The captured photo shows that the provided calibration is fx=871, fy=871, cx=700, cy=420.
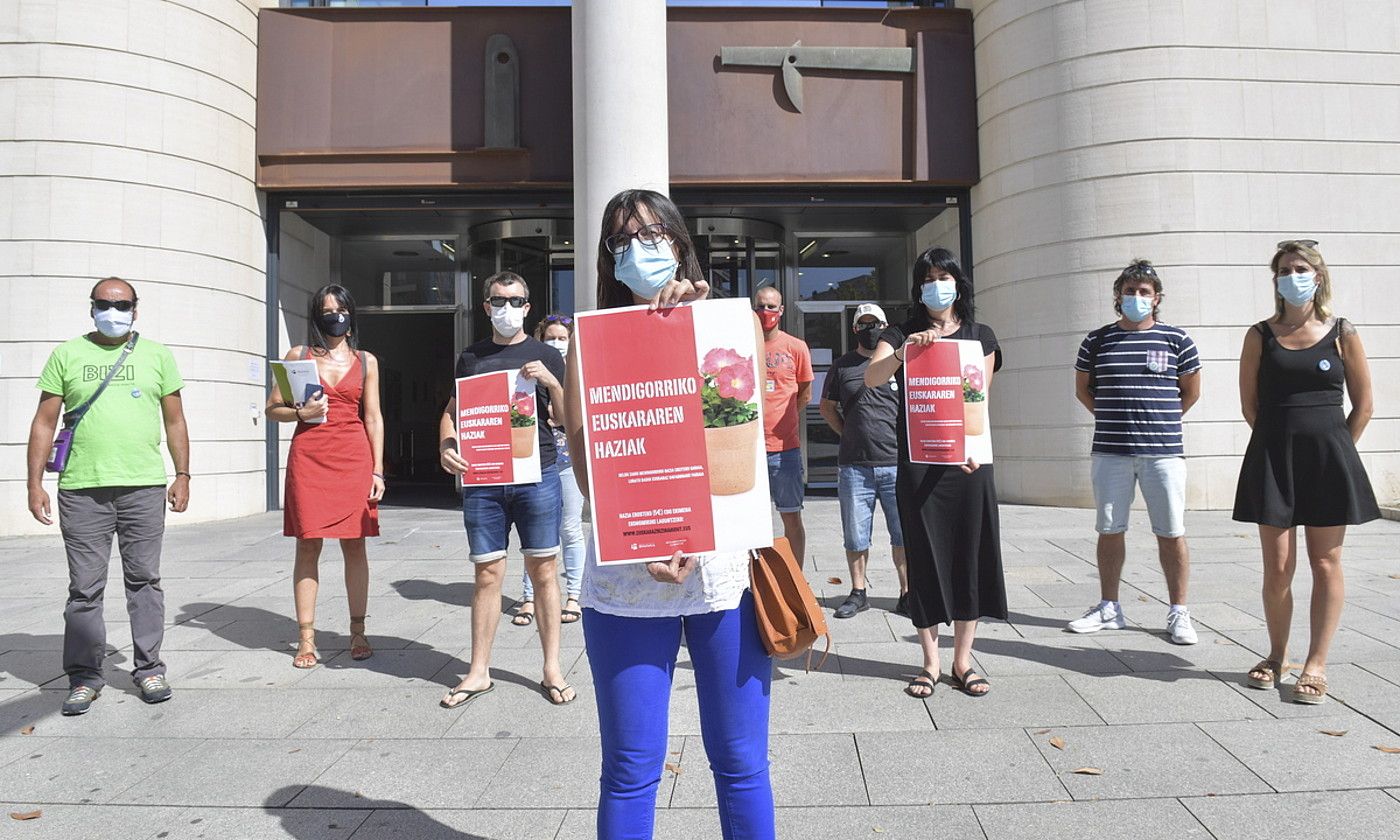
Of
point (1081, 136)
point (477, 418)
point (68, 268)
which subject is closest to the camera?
point (477, 418)

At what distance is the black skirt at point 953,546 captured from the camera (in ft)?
13.7

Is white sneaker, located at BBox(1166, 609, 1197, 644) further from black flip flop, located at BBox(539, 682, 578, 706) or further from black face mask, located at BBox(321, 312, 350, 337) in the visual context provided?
black face mask, located at BBox(321, 312, 350, 337)

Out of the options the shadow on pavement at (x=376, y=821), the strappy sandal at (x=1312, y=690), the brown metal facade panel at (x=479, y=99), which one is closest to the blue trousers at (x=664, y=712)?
the shadow on pavement at (x=376, y=821)

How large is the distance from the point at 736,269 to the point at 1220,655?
9879 mm

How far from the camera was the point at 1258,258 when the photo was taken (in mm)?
10219

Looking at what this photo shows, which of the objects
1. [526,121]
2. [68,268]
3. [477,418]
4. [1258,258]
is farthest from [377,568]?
[1258,258]

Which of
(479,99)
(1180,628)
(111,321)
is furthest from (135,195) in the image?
(1180,628)

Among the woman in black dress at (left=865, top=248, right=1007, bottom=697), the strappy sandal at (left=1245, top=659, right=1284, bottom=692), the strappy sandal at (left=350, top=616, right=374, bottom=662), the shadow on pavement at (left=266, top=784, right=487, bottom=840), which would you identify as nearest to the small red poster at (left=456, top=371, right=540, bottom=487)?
the strappy sandal at (left=350, top=616, right=374, bottom=662)

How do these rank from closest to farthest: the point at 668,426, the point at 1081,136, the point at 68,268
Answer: the point at 668,426 → the point at 68,268 → the point at 1081,136

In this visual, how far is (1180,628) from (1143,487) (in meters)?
0.85

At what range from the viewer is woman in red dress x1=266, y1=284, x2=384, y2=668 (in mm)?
4812

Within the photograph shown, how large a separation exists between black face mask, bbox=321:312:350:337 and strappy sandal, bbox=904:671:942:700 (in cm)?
363

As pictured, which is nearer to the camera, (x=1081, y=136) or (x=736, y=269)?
(x=1081, y=136)

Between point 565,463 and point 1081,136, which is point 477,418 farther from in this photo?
point 1081,136
